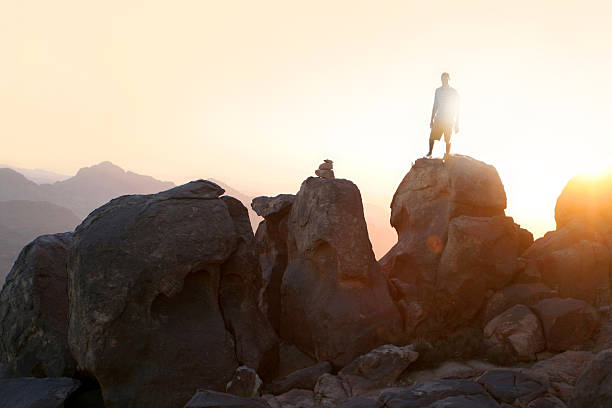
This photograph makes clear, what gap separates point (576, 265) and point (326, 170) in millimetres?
→ 11411

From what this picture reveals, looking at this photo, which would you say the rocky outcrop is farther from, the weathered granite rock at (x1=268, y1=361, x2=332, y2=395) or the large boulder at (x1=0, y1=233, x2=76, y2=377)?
the large boulder at (x1=0, y1=233, x2=76, y2=377)

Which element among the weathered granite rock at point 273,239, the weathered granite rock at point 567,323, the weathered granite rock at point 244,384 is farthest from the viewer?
the weathered granite rock at point 273,239

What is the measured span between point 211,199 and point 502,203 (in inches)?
535

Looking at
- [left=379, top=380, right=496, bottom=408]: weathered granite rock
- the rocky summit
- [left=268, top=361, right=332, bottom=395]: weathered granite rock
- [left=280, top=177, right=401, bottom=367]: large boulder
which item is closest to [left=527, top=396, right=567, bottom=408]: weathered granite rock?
the rocky summit

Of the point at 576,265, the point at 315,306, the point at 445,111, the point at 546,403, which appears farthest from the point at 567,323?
the point at 445,111

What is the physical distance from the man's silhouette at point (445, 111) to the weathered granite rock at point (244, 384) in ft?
45.8

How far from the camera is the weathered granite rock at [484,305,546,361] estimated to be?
15.6m

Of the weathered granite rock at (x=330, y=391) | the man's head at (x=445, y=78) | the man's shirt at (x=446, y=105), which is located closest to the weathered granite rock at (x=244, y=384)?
the weathered granite rock at (x=330, y=391)

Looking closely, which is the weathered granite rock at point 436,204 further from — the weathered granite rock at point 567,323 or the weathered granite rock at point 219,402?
the weathered granite rock at point 219,402

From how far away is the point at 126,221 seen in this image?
1487 cm

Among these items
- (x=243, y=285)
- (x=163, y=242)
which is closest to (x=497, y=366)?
(x=243, y=285)

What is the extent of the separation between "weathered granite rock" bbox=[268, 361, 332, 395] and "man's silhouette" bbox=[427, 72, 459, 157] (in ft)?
40.4

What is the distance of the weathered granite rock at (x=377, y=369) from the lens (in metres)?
14.1

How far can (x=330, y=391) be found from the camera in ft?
45.5
